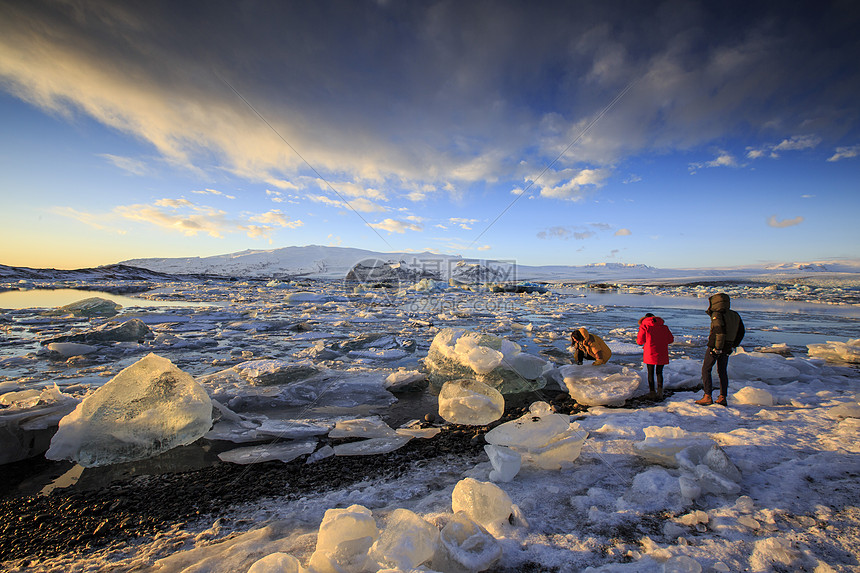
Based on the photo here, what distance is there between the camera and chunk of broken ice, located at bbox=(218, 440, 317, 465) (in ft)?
7.81

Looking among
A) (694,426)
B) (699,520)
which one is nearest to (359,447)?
(699,520)

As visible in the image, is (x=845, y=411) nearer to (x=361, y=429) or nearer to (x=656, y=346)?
(x=656, y=346)

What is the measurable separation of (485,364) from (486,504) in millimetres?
2394

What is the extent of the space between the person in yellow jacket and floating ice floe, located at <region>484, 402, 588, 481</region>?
2461mm

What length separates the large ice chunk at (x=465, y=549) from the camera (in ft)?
4.29

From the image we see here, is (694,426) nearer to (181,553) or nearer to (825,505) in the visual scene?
(825,505)

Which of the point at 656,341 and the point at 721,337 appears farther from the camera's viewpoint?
the point at 656,341

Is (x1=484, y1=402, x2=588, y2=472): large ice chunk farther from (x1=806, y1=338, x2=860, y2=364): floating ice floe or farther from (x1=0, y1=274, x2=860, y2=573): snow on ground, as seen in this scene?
(x1=806, y1=338, x2=860, y2=364): floating ice floe

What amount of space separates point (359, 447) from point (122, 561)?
4.46ft

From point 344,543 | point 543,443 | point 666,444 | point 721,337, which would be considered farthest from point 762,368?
point 344,543

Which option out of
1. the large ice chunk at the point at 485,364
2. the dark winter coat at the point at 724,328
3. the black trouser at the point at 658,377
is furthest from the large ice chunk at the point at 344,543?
the dark winter coat at the point at 724,328

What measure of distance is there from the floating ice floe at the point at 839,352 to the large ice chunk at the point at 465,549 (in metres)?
7.09

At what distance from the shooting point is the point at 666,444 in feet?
7.13

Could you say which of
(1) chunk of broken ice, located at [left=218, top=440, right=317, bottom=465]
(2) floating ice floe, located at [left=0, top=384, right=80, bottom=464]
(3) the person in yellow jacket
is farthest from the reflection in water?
(3) the person in yellow jacket
